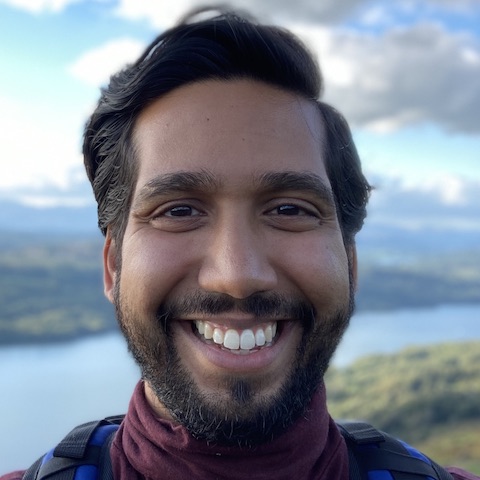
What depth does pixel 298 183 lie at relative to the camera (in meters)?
1.70

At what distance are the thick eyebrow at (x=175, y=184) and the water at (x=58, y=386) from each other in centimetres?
987

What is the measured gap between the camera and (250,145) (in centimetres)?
166

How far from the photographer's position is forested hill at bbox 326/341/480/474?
11705mm

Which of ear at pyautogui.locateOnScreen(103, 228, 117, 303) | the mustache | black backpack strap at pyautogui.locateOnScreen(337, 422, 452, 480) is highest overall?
ear at pyautogui.locateOnScreen(103, 228, 117, 303)

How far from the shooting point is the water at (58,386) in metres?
15.4

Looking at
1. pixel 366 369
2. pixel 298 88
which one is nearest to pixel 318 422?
pixel 298 88

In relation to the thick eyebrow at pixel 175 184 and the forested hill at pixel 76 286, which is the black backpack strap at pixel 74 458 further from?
the forested hill at pixel 76 286

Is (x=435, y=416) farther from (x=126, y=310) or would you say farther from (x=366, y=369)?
(x=126, y=310)

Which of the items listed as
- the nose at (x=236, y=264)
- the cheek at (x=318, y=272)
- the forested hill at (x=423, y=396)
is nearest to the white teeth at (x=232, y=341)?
the nose at (x=236, y=264)

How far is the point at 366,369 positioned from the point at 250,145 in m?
22.6

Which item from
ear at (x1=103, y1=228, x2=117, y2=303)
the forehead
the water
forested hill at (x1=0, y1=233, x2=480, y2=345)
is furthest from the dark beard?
forested hill at (x1=0, y1=233, x2=480, y2=345)

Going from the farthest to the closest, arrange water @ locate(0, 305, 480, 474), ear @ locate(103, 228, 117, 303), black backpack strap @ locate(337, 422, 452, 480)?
1. water @ locate(0, 305, 480, 474)
2. ear @ locate(103, 228, 117, 303)
3. black backpack strap @ locate(337, 422, 452, 480)

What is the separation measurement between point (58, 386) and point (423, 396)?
13.1 meters

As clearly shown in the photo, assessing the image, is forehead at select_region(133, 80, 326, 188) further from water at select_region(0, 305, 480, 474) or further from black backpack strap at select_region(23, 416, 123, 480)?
water at select_region(0, 305, 480, 474)
